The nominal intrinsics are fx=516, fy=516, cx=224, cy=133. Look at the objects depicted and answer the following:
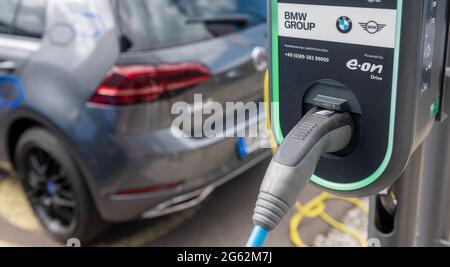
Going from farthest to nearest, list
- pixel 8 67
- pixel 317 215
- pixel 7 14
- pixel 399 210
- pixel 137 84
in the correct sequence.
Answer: pixel 317 215, pixel 7 14, pixel 8 67, pixel 137 84, pixel 399 210

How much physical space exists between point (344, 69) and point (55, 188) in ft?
7.31

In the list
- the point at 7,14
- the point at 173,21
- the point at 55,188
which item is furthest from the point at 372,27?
the point at 7,14

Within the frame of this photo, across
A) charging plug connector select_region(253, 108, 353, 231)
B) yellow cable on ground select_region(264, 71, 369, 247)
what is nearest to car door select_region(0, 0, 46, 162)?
yellow cable on ground select_region(264, 71, 369, 247)

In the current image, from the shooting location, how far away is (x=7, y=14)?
2.88 metres

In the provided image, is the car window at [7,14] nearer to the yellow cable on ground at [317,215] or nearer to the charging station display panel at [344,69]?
the yellow cable on ground at [317,215]

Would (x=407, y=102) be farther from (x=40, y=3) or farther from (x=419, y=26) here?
(x=40, y=3)

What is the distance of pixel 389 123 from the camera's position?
0.79 metres

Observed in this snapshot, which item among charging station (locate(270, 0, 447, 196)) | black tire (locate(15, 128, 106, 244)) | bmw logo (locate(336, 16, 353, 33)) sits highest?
bmw logo (locate(336, 16, 353, 33))

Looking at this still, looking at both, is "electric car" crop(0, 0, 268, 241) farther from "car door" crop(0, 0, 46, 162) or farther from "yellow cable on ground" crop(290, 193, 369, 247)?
"yellow cable on ground" crop(290, 193, 369, 247)

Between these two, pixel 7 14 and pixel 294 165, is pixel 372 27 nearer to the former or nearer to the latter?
pixel 294 165

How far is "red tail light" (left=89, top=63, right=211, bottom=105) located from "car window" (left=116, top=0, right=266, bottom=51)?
0.12 m

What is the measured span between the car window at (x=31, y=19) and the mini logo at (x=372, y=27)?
7.25 ft

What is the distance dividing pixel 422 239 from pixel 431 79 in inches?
25.0

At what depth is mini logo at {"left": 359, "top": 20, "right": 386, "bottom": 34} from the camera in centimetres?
75
